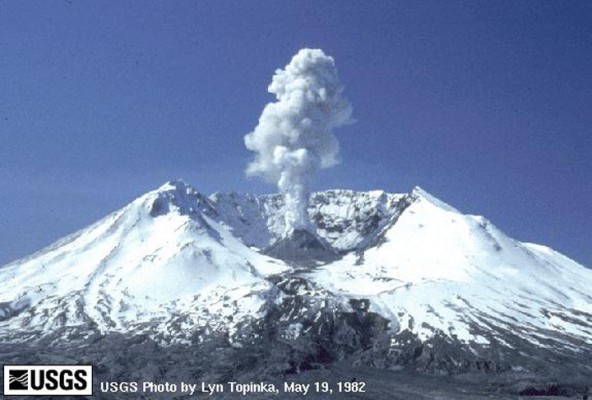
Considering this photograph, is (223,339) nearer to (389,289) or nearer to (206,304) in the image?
(206,304)

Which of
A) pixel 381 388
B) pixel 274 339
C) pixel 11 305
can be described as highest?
pixel 11 305

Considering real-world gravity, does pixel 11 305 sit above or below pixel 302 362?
above

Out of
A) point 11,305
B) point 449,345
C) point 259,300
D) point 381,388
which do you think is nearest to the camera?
point 381,388

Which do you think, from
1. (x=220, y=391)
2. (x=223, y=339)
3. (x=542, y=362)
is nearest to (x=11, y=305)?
(x=223, y=339)

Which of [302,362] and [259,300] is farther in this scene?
[259,300]

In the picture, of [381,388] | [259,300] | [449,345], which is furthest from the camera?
[259,300]

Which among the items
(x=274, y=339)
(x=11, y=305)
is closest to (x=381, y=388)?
(x=274, y=339)

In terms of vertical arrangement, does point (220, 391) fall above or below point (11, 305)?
below

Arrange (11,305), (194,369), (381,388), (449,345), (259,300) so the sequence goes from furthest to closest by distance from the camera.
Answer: (11,305) < (259,300) < (449,345) < (194,369) < (381,388)

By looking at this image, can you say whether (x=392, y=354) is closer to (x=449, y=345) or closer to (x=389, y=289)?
(x=449, y=345)
